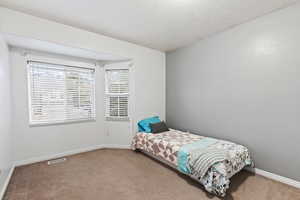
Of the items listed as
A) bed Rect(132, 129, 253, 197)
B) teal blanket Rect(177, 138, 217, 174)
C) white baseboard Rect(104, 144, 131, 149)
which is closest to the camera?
bed Rect(132, 129, 253, 197)

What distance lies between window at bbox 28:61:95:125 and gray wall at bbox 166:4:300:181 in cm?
253

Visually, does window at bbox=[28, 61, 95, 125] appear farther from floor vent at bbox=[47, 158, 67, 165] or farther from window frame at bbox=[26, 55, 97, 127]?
floor vent at bbox=[47, 158, 67, 165]

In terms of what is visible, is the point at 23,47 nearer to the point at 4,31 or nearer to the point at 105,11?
the point at 4,31

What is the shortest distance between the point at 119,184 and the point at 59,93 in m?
2.25

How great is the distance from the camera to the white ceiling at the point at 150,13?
1896 mm

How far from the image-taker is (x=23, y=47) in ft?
8.27

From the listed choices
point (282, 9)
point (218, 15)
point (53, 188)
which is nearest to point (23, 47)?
point (53, 188)

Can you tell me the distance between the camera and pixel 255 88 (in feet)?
7.45

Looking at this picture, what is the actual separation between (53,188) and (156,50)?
3.52 metres

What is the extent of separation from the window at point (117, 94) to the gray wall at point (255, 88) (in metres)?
1.62

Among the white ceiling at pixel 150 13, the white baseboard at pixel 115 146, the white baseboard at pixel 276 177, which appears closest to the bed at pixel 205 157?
the white baseboard at pixel 276 177

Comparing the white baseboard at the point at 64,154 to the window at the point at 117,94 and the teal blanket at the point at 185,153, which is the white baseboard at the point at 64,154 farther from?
the teal blanket at the point at 185,153

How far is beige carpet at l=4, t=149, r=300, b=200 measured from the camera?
1.77m

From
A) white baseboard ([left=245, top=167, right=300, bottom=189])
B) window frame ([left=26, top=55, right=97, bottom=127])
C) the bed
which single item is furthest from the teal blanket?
window frame ([left=26, top=55, right=97, bottom=127])
